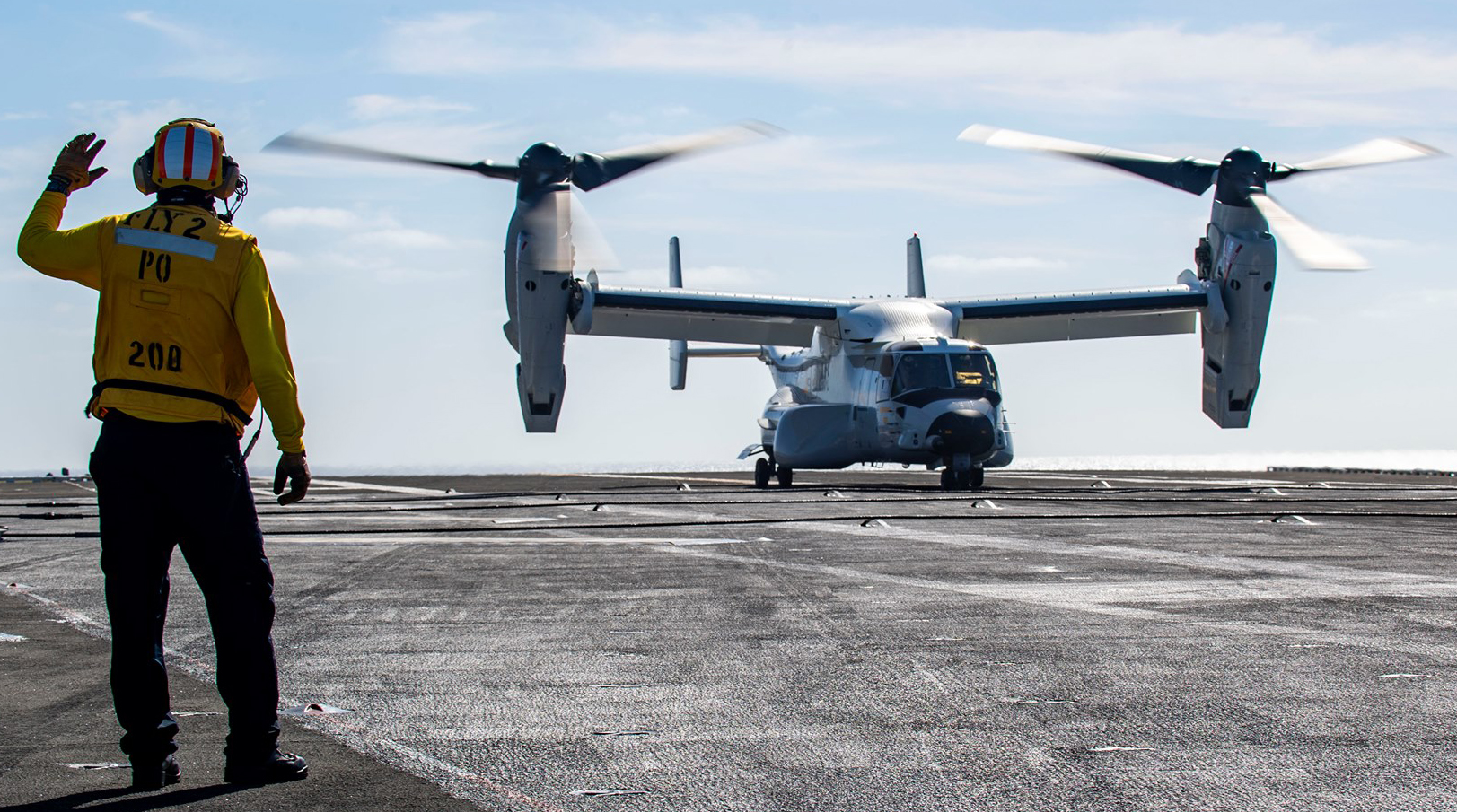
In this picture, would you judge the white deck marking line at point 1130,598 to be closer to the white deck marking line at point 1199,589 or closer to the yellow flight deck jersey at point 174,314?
the white deck marking line at point 1199,589

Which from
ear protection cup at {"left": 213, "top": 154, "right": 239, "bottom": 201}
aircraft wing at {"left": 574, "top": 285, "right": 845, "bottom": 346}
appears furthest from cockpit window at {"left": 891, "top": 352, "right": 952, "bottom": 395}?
ear protection cup at {"left": 213, "top": 154, "right": 239, "bottom": 201}

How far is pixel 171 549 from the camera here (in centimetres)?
459

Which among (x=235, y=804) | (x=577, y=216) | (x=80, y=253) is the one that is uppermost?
(x=577, y=216)

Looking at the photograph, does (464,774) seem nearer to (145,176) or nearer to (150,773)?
(150,773)

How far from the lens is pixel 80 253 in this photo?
477 centimetres

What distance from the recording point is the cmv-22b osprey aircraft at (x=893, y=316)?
30656 millimetres

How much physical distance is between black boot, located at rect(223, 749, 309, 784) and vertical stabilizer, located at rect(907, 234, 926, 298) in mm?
40845

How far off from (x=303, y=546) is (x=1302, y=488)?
22780mm

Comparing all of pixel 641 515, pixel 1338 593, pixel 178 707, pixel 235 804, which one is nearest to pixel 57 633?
pixel 178 707

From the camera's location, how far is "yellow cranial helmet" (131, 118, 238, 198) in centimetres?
493

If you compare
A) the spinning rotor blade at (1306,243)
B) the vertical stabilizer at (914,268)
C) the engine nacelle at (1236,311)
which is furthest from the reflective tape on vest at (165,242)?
the vertical stabilizer at (914,268)

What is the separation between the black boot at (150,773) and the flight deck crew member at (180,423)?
0.06 m

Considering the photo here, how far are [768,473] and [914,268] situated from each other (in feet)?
37.7

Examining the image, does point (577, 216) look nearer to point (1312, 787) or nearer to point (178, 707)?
point (178, 707)
